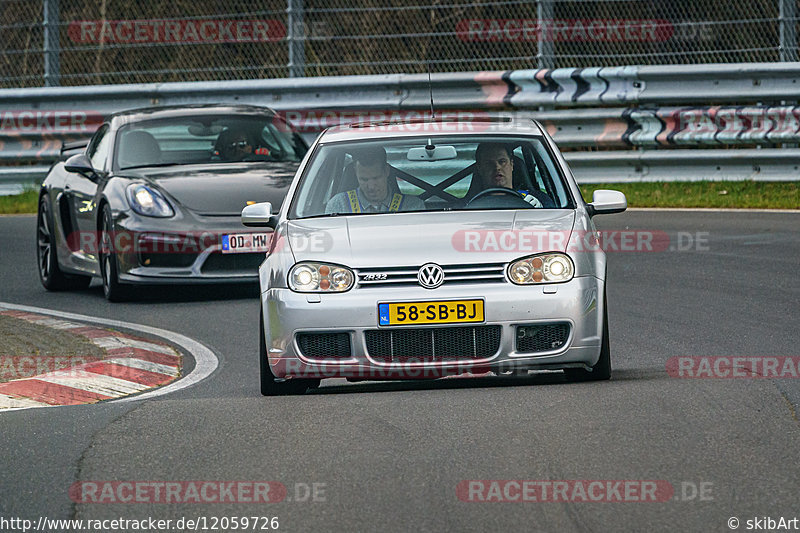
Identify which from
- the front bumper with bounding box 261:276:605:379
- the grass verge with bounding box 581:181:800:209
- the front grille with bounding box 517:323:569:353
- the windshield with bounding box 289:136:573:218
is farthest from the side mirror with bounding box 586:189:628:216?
the grass verge with bounding box 581:181:800:209

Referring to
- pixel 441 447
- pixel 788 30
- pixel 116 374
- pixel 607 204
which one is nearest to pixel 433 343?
pixel 441 447

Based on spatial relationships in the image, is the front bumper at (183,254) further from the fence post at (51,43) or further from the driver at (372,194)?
the fence post at (51,43)

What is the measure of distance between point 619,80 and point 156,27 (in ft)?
24.8

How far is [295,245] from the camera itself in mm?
6902

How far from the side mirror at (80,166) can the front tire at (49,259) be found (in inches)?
31.5

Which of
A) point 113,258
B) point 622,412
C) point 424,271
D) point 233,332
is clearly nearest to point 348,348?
point 424,271

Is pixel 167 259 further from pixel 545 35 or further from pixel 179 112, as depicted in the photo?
pixel 545 35

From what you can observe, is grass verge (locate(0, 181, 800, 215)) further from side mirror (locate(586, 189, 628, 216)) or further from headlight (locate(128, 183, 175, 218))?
side mirror (locate(586, 189, 628, 216))

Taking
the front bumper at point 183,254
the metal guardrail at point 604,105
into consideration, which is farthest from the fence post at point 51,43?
the front bumper at point 183,254

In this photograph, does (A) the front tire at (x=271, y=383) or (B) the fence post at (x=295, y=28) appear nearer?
(A) the front tire at (x=271, y=383)

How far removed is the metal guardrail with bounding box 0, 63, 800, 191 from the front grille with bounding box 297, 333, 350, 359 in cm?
977

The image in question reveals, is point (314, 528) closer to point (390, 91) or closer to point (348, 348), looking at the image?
point (348, 348)

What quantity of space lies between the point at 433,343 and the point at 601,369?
885mm

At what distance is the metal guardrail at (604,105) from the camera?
15500mm
